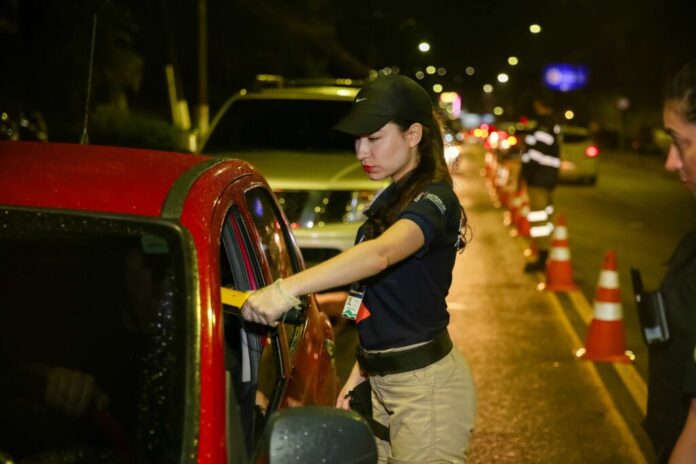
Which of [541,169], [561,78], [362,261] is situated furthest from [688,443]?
[561,78]

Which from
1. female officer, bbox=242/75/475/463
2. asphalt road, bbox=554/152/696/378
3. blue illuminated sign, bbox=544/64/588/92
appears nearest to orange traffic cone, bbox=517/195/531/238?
asphalt road, bbox=554/152/696/378

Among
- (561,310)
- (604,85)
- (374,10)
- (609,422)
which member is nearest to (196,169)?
(609,422)

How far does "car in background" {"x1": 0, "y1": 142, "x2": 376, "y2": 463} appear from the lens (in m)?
2.31

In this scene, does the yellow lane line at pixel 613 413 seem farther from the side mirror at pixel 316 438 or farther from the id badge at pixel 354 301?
the side mirror at pixel 316 438

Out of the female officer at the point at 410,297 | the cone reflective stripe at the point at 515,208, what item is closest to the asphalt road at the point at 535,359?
the cone reflective stripe at the point at 515,208

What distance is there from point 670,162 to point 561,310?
795 centimetres

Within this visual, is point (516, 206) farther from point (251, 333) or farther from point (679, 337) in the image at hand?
point (679, 337)

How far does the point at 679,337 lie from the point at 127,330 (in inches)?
51.5

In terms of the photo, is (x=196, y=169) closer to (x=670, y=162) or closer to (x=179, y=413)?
(x=179, y=413)

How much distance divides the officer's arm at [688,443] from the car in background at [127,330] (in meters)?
0.68

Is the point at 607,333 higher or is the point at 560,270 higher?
the point at 607,333

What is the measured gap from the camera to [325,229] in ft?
29.2

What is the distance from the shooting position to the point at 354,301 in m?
3.26

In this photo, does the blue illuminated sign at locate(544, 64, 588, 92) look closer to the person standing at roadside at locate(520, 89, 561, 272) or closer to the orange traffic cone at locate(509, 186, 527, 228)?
the person standing at roadside at locate(520, 89, 561, 272)
